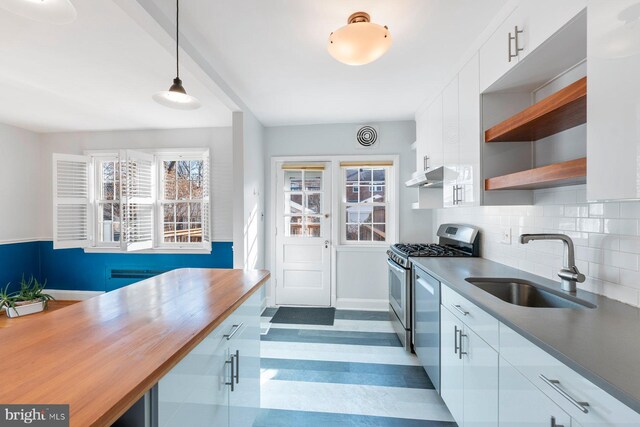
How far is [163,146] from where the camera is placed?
13.6 feet

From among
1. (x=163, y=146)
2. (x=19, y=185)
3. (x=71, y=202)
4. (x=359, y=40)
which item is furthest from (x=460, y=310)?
(x=19, y=185)

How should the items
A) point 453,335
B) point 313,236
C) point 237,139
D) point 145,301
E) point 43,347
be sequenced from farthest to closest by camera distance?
point 313,236, point 237,139, point 453,335, point 145,301, point 43,347

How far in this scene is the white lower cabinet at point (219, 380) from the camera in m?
0.90

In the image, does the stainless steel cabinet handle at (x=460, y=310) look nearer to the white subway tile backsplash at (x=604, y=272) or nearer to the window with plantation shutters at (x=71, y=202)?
the white subway tile backsplash at (x=604, y=272)

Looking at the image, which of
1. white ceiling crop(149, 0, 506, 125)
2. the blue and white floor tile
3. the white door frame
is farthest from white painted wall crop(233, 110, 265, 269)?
the blue and white floor tile

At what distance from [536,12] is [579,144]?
28.5 inches

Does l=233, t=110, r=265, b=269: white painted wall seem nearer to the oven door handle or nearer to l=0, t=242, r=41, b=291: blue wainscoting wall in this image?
the oven door handle

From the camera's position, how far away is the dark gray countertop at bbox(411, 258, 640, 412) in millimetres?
736

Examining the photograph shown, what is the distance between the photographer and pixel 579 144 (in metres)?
1.55

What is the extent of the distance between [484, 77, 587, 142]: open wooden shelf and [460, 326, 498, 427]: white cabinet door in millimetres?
1119

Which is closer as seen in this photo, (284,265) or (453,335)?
(453,335)

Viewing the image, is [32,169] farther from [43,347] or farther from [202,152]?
[43,347]

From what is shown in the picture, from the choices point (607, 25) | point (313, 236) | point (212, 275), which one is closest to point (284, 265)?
point (313, 236)

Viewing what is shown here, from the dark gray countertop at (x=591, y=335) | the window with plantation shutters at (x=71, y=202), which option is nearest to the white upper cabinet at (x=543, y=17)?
the dark gray countertop at (x=591, y=335)
